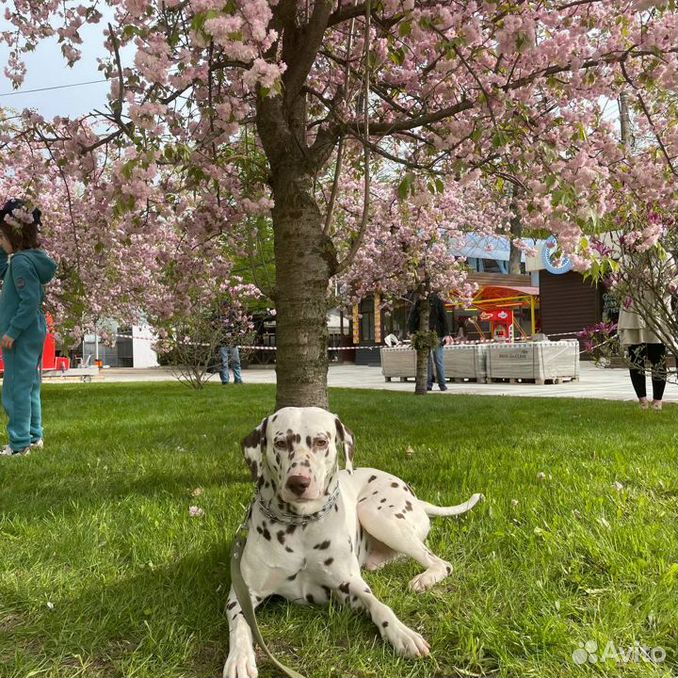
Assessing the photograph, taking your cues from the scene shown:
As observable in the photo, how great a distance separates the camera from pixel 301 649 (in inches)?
82.8

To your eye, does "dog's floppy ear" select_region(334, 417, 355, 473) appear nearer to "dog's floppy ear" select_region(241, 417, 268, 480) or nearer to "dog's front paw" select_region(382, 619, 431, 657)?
"dog's floppy ear" select_region(241, 417, 268, 480)

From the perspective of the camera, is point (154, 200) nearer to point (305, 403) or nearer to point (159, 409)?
point (305, 403)

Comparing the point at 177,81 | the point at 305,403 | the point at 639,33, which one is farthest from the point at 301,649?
the point at 639,33

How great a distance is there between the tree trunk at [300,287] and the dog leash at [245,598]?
1587mm

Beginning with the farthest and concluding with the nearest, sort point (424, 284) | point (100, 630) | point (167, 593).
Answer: point (424, 284)
point (167, 593)
point (100, 630)

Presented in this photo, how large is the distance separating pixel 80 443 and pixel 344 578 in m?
5.04

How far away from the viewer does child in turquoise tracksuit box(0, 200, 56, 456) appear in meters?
5.41

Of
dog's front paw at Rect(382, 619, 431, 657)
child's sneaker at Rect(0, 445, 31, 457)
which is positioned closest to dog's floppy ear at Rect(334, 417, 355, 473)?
dog's front paw at Rect(382, 619, 431, 657)

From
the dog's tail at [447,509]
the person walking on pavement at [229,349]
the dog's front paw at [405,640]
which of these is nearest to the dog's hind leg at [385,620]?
the dog's front paw at [405,640]

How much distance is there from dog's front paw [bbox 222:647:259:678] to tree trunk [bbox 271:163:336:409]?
2.15 m

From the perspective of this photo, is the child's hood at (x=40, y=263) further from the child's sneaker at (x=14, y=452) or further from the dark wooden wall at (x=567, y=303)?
the dark wooden wall at (x=567, y=303)

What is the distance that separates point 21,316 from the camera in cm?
539

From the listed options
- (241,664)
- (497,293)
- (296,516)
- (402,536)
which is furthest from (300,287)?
(497,293)

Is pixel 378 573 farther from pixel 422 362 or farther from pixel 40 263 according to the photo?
pixel 422 362
